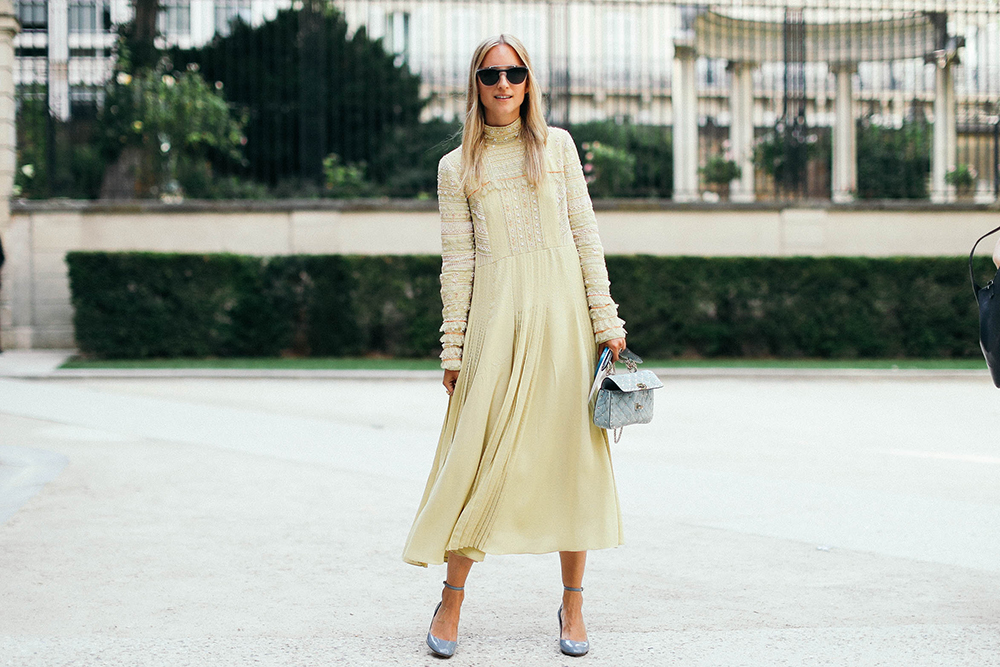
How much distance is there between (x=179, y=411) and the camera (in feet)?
28.1

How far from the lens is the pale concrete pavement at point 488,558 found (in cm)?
319

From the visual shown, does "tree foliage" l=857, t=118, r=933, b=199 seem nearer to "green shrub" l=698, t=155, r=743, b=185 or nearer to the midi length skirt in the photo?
"green shrub" l=698, t=155, r=743, b=185

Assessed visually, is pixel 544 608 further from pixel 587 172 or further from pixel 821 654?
pixel 587 172

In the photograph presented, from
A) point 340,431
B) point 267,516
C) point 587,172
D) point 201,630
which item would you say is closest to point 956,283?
point 587,172

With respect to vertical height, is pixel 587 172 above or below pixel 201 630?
above

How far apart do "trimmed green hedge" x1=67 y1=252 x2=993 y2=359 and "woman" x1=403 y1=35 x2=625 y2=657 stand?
10.1m

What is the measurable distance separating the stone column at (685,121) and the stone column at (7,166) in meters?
10.8

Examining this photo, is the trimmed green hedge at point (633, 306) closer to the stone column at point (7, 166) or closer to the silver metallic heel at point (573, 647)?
the stone column at point (7, 166)

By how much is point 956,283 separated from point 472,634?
41.4ft

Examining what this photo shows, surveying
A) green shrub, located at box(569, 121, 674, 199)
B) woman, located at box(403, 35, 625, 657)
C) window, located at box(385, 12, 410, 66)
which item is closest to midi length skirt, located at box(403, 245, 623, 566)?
woman, located at box(403, 35, 625, 657)

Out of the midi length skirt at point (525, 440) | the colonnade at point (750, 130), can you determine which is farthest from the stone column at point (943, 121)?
the midi length skirt at point (525, 440)

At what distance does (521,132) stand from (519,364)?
0.79 m

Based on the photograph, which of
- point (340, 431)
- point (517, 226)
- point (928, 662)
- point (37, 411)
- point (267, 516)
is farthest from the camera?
point (37, 411)

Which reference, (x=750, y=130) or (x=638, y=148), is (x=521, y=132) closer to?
(x=638, y=148)
